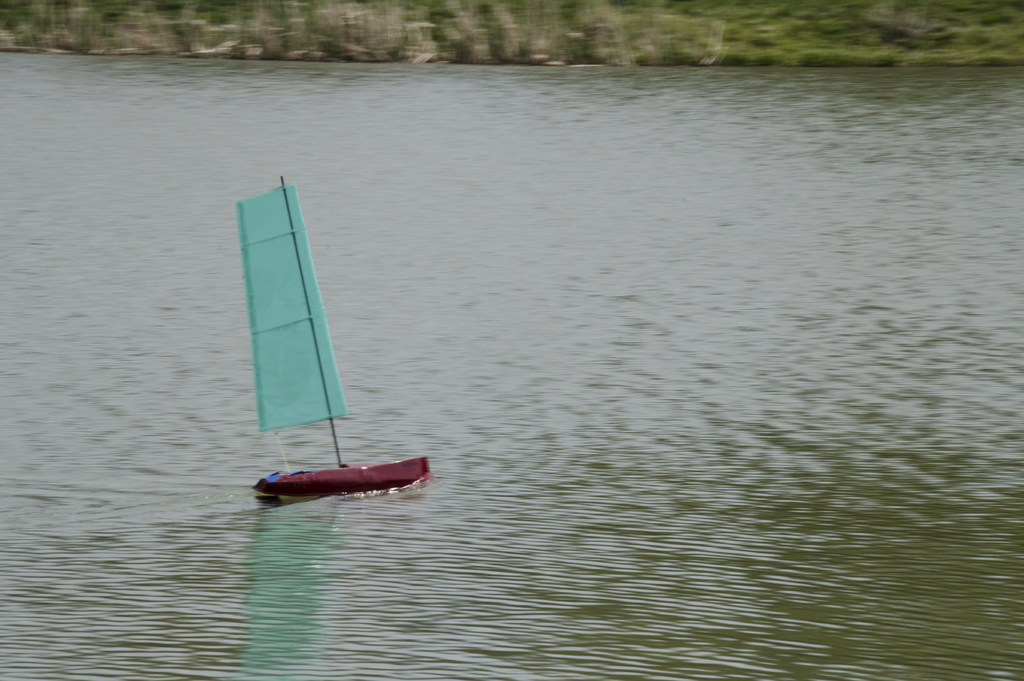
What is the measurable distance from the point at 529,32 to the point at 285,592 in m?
19.8

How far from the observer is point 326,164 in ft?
65.8

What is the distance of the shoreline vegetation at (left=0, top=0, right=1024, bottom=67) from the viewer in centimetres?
2567

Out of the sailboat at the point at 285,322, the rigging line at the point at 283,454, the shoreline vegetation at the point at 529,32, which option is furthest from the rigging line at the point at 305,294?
the shoreline vegetation at the point at 529,32

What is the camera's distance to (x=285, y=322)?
30.7 ft

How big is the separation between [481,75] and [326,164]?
5.78 m

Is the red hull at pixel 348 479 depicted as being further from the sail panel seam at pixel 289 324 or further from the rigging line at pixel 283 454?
the sail panel seam at pixel 289 324

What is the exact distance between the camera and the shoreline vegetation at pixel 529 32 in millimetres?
25672

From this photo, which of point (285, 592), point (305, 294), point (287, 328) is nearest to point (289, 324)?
point (287, 328)

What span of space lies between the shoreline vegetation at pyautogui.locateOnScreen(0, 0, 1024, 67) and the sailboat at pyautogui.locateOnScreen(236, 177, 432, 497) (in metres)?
16.8

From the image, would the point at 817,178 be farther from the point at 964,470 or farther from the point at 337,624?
the point at 337,624

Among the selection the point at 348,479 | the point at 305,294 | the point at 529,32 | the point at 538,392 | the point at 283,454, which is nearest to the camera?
the point at 348,479

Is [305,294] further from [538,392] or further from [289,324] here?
[538,392]

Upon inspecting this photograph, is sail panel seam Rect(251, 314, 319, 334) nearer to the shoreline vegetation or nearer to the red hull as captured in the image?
the red hull

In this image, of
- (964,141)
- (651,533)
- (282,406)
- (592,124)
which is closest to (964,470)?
(651,533)
